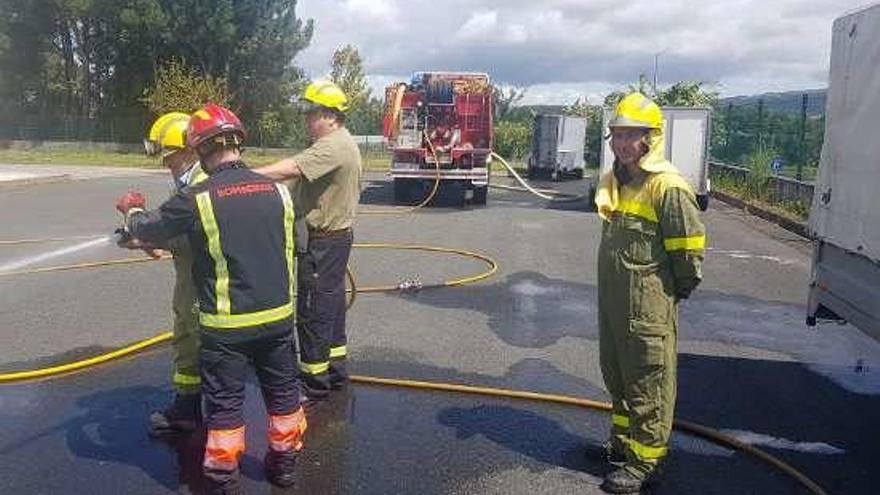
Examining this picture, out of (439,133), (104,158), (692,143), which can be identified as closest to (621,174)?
(439,133)

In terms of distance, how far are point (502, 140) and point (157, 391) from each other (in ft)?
116

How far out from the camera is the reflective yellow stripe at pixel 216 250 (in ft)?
11.4

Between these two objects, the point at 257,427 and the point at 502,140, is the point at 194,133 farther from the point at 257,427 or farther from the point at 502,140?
the point at 502,140

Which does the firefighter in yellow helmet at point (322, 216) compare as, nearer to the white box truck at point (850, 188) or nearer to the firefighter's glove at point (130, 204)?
the firefighter's glove at point (130, 204)

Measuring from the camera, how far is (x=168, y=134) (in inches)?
166

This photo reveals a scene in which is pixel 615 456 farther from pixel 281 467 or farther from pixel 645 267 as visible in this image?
pixel 281 467

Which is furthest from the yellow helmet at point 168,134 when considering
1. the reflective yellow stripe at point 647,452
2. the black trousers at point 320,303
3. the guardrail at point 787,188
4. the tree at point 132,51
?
the tree at point 132,51

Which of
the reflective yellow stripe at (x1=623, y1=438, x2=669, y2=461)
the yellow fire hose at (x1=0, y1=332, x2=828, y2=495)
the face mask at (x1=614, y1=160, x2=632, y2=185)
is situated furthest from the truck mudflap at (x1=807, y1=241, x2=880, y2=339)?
the face mask at (x1=614, y1=160, x2=632, y2=185)

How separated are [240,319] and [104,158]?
3483 centimetres

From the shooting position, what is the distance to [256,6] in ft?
131

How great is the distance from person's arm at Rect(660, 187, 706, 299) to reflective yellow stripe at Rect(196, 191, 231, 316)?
6.45ft

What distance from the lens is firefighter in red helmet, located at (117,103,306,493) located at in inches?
138

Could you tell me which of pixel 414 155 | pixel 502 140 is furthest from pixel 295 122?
pixel 414 155

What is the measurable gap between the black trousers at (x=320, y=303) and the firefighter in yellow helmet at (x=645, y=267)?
168cm
